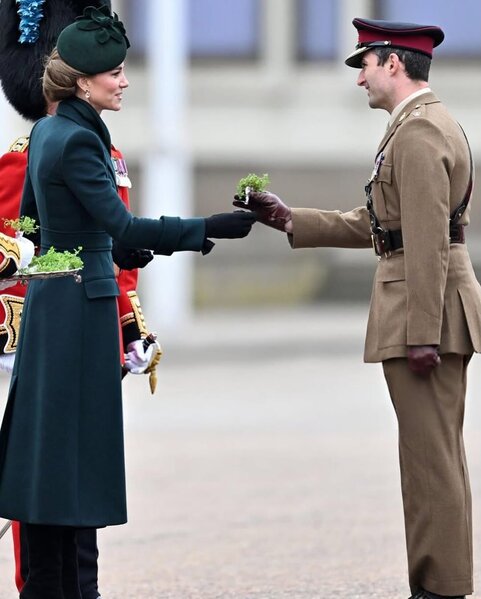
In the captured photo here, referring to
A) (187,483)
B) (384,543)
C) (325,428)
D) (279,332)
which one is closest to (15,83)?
(384,543)

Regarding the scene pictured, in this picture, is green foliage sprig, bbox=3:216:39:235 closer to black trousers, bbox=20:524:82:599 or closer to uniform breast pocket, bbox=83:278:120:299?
uniform breast pocket, bbox=83:278:120:299

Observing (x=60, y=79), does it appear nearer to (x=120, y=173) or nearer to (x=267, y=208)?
(x=120, y=173)

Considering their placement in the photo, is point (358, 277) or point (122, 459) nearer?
point (122, 459)

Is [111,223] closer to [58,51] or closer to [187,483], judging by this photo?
[58,51]

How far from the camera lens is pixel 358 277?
74.0ft

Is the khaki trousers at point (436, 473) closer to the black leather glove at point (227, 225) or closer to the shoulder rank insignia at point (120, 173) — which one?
the black leather glove at point (227, 225)

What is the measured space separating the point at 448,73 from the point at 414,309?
19205mm

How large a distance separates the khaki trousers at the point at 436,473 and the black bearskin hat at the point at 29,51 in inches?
55.3

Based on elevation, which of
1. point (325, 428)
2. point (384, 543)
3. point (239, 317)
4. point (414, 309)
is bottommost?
point (239, 317)

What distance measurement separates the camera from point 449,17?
24297mm

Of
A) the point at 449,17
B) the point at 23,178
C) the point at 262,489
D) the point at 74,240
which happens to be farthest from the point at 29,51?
the point at 449,17

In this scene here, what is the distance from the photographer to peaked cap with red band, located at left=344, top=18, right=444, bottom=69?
4855 millimetres

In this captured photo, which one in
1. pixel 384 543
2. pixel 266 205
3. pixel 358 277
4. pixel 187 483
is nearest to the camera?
pixel 266 205

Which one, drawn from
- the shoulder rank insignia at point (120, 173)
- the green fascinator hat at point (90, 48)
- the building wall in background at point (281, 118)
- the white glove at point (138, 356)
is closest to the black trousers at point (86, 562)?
the white glove at point (138, 356)
